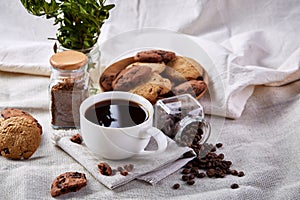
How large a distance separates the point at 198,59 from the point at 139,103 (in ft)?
1.09

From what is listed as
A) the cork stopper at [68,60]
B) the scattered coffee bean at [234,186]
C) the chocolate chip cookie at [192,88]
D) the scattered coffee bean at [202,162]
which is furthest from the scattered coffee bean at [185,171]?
the cork stopper at [68,60]

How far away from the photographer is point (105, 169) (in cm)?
136

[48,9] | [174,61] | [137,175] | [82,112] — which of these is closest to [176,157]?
[137,175]

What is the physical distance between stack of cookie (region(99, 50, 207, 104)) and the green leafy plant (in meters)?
0.11

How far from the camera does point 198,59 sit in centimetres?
170

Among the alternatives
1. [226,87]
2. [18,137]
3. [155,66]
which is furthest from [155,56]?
[18,137]

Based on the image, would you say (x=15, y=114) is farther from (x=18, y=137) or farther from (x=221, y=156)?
(x=221, y=156)

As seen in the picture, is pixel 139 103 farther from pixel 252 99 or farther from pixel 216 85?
pixel 252 99

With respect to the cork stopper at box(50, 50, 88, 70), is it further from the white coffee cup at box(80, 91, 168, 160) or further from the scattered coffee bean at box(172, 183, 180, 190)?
the scattered coffee bean at box(172, 183, 180, 190)

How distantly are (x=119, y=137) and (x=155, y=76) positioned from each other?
0.89 ft

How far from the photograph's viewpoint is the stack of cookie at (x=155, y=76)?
1.53 metres

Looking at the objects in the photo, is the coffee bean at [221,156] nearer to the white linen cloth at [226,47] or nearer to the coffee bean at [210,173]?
the coffee bean at [210,173]

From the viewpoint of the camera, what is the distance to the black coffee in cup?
1375mm

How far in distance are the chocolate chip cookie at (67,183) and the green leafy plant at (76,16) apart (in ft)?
1.21
